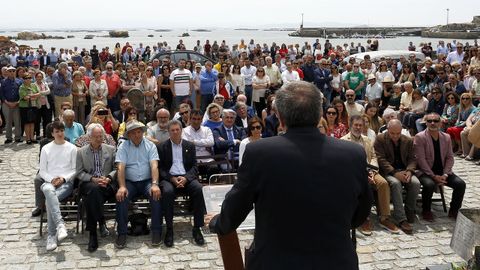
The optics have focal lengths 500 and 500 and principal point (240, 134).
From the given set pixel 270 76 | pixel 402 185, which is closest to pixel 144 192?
pixel 402 185

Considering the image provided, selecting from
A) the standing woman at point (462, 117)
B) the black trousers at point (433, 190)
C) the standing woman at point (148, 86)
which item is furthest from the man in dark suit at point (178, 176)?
the standing woman at point (462, 117)

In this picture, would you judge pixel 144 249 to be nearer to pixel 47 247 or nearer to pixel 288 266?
pixel 47 247

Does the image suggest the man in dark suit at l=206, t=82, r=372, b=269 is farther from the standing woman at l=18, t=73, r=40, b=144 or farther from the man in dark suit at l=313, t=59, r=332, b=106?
the man in dark suit at l=313, t=59, r=332, b=106

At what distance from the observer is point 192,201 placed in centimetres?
618

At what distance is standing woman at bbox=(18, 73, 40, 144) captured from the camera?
11180 mm

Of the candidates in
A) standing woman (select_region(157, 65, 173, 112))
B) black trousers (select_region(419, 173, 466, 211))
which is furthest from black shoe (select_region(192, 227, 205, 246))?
standing woman (select_region(157, 65, 173, 112))

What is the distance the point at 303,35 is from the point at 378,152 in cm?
8338

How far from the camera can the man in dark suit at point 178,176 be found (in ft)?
19.5

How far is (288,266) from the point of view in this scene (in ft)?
7.22

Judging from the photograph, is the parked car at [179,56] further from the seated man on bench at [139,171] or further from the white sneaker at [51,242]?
the white sneaker at [51,242]

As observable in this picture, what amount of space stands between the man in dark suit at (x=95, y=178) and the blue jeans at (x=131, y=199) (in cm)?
22

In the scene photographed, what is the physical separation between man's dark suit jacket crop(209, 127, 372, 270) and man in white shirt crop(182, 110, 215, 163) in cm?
504

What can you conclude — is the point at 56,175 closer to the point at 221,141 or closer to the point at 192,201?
the point at 192,201

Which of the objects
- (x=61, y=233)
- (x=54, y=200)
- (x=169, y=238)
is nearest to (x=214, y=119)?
(x=169, y=238)
